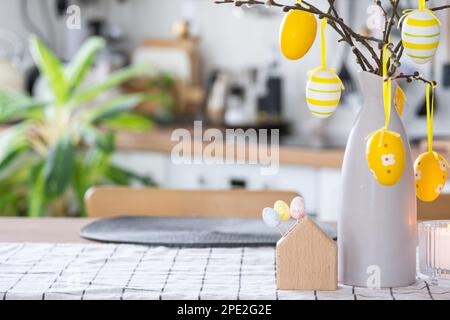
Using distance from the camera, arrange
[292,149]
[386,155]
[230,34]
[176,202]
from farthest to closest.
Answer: [230,34] < [292,149] < [176,202] < [386,155]

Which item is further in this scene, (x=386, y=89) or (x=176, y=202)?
(x=176, y=202)

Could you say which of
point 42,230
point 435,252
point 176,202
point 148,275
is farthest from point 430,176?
point 176,202

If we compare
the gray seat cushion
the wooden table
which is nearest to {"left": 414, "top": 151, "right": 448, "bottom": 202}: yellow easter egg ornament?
the gray seat cushion

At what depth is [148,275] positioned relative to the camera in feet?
4.38

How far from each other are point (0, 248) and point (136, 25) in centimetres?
295

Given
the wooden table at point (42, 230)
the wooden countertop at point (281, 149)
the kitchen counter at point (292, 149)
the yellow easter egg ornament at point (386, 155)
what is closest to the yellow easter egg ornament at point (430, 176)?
the yellow easter egg ornament at point (386, 155)

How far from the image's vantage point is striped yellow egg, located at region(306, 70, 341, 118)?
1.28m

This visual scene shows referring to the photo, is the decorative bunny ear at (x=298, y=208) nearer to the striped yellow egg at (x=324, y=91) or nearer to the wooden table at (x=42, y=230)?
the striped yellow egg at (x=324, y=91)

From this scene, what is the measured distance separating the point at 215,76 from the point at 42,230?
8.16 feet

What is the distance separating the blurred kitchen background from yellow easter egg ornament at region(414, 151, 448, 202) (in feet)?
5.82

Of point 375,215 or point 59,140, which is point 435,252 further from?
point 59,140

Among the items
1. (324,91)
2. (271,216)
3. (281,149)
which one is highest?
(324,91)

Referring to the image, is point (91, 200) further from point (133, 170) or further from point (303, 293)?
point (133, 170)
